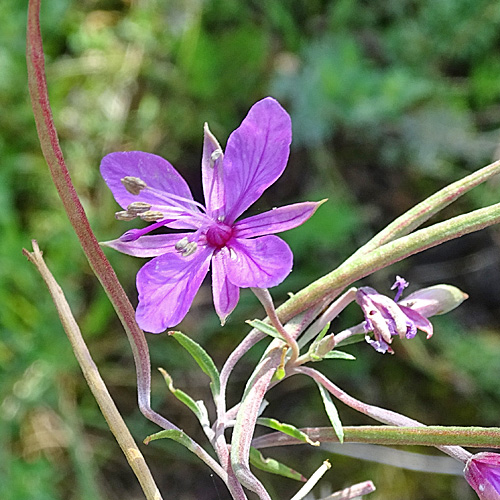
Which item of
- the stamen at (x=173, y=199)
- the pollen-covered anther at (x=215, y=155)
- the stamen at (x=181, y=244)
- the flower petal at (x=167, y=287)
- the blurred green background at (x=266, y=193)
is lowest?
the blurred green background at (x=266, y=193)

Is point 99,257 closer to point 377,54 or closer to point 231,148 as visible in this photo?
point 231,148

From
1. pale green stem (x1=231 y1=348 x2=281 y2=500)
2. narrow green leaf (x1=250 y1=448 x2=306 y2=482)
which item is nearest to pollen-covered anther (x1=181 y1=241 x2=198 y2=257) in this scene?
pale green stem (x1=231 y1=348 x2=281 y2=500)

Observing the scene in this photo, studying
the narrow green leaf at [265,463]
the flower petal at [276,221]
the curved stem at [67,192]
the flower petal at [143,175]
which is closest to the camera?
the curved stem at [67,192]

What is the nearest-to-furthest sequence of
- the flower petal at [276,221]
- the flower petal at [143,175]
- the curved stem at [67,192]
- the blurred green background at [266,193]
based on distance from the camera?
the curved stem at [67,192], the flower petal at [276,221], the flower petal at [143,175], the blurred green background at [266,193]

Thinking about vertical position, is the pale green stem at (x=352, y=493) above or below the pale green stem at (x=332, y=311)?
below

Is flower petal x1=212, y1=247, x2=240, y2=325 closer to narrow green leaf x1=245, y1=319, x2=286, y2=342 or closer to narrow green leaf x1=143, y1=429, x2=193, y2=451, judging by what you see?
narrow green leaf x1=245, y1=319, x2=286, y2=342

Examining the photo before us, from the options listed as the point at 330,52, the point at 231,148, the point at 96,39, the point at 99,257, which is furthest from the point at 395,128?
the point at 99,257

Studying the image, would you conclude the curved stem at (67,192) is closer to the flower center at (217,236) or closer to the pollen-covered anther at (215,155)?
the flower center at (217,236)

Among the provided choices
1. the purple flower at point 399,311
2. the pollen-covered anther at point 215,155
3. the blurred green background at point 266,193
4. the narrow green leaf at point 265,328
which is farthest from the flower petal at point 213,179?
the blurred green background at point 266,193
